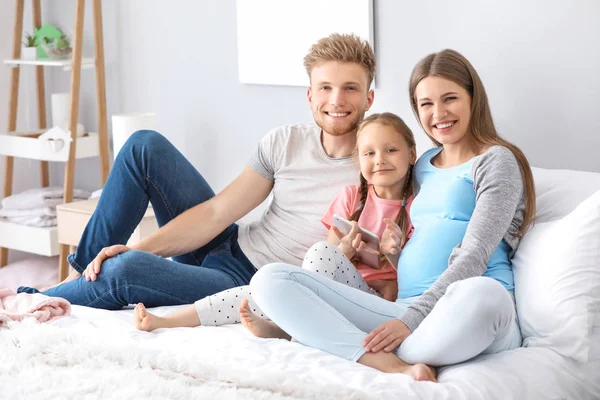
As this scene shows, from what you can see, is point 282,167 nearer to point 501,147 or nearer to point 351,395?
point 501,147

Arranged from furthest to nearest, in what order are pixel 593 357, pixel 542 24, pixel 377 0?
pixel 377 0, pixel 542 24, pixel 593 357

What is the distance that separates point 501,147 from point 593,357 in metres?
0.50

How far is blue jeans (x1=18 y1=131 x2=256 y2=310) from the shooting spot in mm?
2246

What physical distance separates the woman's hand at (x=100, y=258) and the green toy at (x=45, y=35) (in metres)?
1.74

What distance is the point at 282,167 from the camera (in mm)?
2414

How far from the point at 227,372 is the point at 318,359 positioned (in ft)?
0.75

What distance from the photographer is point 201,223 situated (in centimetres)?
242

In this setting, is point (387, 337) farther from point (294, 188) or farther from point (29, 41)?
point (29, 41)

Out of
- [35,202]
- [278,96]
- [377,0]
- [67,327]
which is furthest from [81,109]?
[67,327]

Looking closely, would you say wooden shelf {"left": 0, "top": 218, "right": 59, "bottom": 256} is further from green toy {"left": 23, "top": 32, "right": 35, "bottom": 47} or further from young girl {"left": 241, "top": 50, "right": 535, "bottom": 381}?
young girl {"left": 241, "top": 50, "right": 535, "bottom": 381}

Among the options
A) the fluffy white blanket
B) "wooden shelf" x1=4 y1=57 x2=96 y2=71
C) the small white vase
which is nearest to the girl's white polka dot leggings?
the fluffy white blanket

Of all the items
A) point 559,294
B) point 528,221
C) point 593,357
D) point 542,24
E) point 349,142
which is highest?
point 542,24

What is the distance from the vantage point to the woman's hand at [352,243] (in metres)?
2.09

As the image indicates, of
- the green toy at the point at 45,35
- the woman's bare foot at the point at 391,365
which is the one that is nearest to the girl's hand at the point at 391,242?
the woman's bare foot at the point at 391,365
